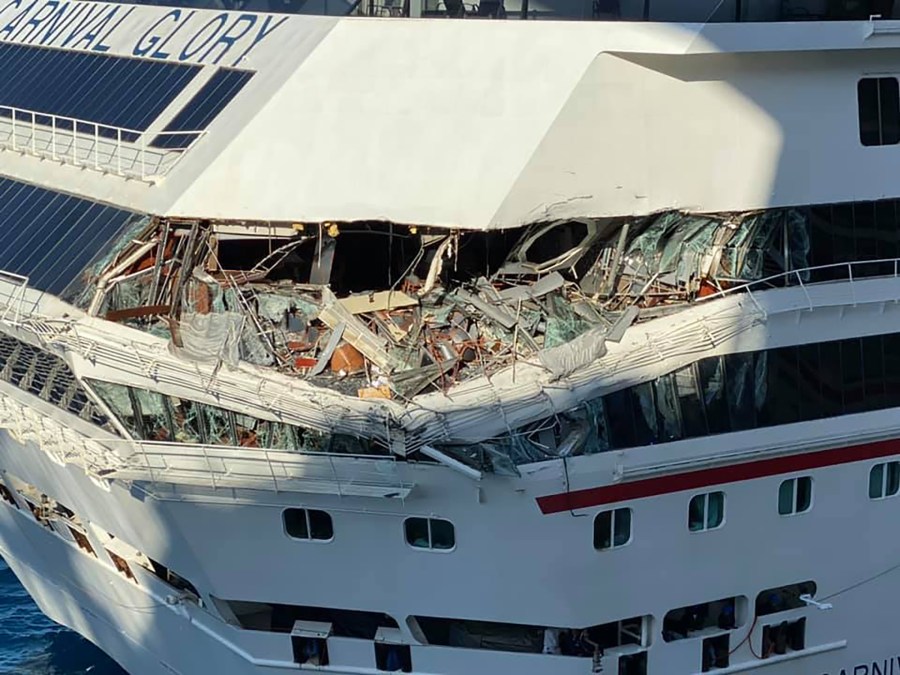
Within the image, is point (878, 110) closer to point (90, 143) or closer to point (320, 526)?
point (320, 526)

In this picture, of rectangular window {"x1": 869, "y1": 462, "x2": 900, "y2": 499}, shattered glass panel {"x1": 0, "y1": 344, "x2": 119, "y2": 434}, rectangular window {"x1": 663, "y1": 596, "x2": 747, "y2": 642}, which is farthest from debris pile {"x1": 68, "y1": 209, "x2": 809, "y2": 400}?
rectangular window {"x1": 663, "y1": 596, "x2": 747, "y2": 642}

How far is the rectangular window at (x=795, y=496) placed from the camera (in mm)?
15828

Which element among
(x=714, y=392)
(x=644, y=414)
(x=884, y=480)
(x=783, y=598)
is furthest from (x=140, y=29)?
(x=884, y=480)

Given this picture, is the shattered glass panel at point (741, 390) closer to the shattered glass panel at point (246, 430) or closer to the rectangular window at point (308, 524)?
the rectangular window at point (308, 524)

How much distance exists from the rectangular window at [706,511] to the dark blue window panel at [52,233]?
6754mm

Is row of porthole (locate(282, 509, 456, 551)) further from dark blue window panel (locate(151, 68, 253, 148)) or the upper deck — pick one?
dark blue window panel (locate(151, 68, 253, 148))

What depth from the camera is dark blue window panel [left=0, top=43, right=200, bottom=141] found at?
671 inches

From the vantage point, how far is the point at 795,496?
1592cm

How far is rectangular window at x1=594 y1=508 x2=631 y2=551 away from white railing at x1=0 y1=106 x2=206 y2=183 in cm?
584

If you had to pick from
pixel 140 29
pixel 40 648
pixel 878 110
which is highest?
pixel 140 29

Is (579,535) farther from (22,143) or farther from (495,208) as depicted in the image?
(22,143)

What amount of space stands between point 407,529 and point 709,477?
3.18m

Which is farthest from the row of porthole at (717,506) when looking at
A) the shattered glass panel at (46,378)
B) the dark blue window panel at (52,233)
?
the dark blue window panel at (52,233)

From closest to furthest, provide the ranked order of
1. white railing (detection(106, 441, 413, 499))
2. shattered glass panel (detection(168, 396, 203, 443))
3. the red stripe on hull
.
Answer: white railing (detection(106, 441, 413, 499)) < the red stripe on hull < shattered glass panel (detection(168, 396, 203, 443))
